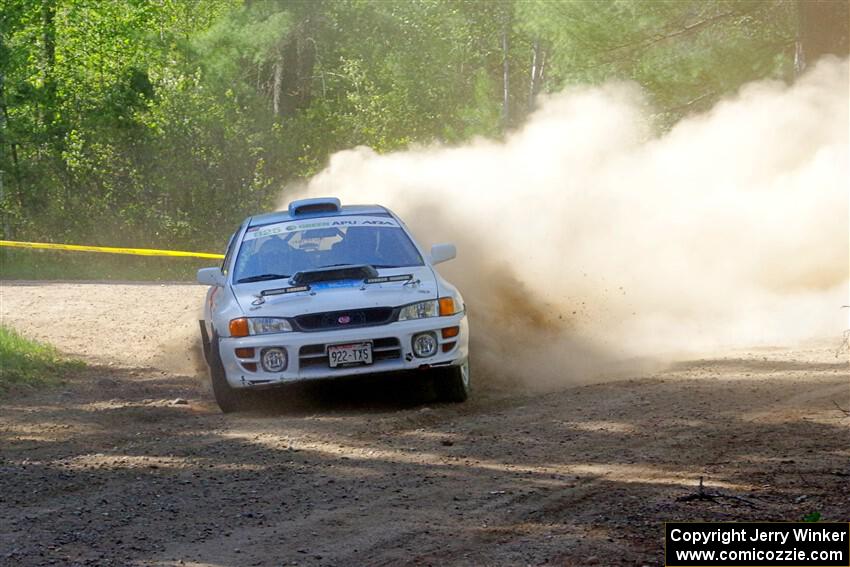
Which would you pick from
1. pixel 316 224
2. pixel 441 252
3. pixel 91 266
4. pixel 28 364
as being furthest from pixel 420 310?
pixel 91 266

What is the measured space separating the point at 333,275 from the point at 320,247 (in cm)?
85

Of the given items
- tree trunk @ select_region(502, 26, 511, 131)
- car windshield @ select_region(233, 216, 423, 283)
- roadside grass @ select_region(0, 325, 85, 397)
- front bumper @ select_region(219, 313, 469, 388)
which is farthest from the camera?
tree trunk @ select_region(502, 26, 511, 131)

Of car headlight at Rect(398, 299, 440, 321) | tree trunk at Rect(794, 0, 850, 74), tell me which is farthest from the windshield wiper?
tree trunk at Rect(794, 0, 850, 74)

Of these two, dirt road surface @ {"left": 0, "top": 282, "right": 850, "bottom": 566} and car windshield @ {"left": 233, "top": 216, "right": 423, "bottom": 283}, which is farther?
car windshield @ {"left": 233, "top": 216, "right": 423, "bottom": 283}

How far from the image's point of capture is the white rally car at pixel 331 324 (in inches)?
390

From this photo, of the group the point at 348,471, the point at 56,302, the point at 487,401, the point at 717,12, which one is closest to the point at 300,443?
the point at 348,471

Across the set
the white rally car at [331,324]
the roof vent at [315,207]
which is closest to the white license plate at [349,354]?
the white rally car at [331,324]

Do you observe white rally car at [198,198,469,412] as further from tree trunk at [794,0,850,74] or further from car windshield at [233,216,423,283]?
tree trunk at [794,0,850,74]

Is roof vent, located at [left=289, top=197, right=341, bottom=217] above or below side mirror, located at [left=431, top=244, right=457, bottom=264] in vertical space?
above

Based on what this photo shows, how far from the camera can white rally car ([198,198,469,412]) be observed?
32.5ft

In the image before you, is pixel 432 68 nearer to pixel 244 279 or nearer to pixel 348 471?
pixel 244 279

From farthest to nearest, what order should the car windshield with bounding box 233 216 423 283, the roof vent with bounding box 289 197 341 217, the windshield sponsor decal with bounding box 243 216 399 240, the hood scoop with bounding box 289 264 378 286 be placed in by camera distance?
1. the roof vent with bounding box 289 197 341 217
2. the windshield sponsor decal with bounding box 243 216 399 240
3. the car windshield with bounding box 233 216 423 283
4. the hood scoop with bounding box 289 264 378 286

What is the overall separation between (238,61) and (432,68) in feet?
33.6

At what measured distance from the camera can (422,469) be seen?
25.3 feet
